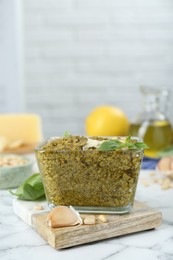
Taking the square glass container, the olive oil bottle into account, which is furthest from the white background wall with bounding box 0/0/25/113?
the square glass container

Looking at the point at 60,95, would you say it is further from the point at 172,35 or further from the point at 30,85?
the point at 172,35

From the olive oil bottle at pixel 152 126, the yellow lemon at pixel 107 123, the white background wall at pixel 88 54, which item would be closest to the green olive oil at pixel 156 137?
the olive oil bottle at pixel 152 126

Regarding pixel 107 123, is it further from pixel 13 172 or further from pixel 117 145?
pixel 117 145

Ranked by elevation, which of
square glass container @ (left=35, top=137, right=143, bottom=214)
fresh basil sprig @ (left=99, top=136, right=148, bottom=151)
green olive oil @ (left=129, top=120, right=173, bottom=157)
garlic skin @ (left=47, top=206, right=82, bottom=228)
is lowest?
green olive oil @ (left=129, top=120, right=173, bottom=157)

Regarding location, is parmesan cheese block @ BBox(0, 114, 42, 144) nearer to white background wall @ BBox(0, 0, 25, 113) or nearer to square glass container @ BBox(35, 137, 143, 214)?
square glass container @ BBox(35, 137, 143, 214)

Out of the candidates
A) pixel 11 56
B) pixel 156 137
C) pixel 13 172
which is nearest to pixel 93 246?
pixel 13 172
